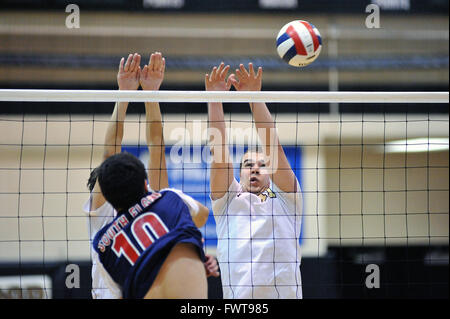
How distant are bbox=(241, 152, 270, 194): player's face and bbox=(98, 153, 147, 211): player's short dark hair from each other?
4.00 ft

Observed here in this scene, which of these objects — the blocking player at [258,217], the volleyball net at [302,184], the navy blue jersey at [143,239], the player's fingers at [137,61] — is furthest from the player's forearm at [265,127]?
the volleyball net at [302,184]

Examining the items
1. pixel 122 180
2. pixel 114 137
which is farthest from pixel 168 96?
pixel 122 180

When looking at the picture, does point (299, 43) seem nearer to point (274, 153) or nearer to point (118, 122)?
point (274, 153)

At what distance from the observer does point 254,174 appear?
371cm

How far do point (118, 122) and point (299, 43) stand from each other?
53.0 inches

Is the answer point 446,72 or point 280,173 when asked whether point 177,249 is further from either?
point 446,72

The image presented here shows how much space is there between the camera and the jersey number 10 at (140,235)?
2525 millimetres

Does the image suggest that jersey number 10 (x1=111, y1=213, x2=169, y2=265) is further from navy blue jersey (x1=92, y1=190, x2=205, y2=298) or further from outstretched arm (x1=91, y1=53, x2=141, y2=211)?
outstretched arm (x1=91, y1=53, x2=141, y2=211)

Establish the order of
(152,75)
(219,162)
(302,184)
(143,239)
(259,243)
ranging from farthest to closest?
1. (302,184)
2. (152,75)
3. (219,162)
4. (259,243)
5. (143,239)

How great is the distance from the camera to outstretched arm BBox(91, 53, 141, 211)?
10.7 ft

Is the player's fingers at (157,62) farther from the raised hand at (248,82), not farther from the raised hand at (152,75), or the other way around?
the raised hand at (248,82)

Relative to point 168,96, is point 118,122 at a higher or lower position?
lower

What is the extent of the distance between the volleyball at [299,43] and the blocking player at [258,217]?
452 millimetres
